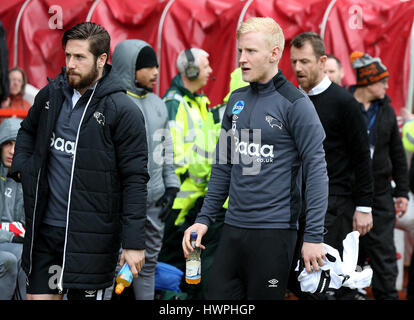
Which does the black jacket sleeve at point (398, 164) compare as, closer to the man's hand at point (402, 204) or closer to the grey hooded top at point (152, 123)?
the man's hand at point (402, 204)

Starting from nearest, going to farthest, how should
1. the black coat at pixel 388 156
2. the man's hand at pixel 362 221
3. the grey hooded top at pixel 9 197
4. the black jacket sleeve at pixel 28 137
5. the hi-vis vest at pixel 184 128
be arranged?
the black jacket sleeve at pixel 28 137, the man's hand at pixel 362 221, the grey hooded top at pixel 9 197, the hi-vis vest at pixel 184 128, the black coat at pixel 388 156

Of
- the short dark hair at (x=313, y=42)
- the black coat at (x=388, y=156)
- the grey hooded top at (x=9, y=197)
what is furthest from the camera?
the black coat at (x=388, y=156)

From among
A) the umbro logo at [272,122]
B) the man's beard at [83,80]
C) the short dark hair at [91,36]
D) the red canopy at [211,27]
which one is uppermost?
the red canopy at [211,27]

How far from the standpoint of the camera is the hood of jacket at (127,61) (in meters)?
4.97

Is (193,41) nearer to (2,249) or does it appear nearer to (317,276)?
(2,249)

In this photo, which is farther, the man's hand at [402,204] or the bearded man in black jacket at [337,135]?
the man's hand at [402,204]

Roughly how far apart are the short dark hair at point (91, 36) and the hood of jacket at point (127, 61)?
1.46 metres

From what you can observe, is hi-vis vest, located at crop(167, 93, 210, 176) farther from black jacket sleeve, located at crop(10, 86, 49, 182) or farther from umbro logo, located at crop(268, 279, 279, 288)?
umbro logo, located at crop(268, 279, 279, 288)

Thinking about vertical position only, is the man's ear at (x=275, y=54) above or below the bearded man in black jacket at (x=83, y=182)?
above

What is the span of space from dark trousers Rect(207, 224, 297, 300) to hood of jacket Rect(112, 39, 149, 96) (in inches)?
73.2

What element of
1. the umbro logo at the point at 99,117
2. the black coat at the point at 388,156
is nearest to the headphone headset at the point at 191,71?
the black coat at the point at 388,156

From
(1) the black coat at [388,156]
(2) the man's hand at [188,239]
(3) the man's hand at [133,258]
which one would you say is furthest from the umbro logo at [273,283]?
(1) the black coat at [388,156]

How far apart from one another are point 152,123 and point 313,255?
211cm
